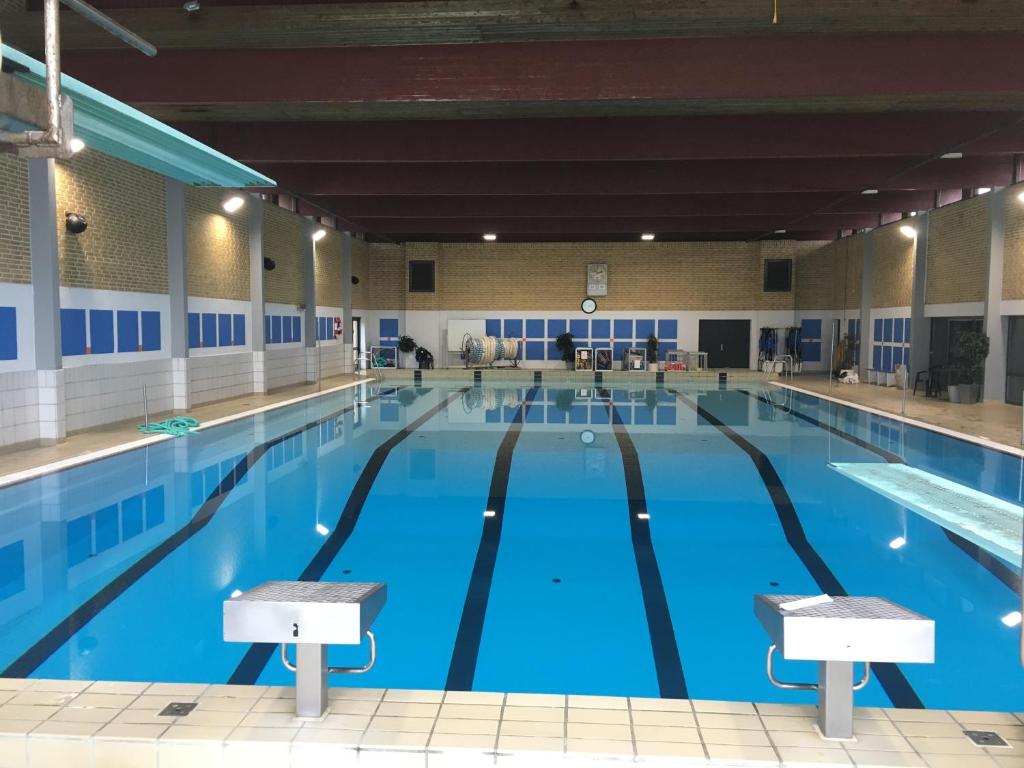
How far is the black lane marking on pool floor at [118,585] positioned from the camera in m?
3.64

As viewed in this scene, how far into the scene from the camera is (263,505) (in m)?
6.69

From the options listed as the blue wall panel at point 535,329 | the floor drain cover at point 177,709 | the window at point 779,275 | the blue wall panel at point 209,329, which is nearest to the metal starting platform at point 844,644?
the floor drain cover at point 177,709

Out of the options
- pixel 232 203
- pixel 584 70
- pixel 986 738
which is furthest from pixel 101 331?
pixel 986 738

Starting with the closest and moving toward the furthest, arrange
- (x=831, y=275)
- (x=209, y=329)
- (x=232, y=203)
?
1. (x=209, y=329)
2. (x=232, y=203)
3. (x=831, y=275)

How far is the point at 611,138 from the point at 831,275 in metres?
13.2

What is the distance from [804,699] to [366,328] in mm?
19662

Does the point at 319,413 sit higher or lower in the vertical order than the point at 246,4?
lower

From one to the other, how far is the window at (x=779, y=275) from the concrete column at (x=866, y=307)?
340cm

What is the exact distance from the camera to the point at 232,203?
12.7 m

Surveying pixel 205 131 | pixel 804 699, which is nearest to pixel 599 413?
pixel 205 131

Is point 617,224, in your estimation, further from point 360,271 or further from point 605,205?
point 360,271

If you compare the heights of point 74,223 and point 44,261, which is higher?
point 74,223

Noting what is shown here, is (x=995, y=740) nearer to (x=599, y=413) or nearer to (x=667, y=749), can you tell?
(x=667, y=749)

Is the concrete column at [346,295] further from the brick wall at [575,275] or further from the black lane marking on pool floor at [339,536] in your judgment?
the black lane marking on pool floor at [339,536]
